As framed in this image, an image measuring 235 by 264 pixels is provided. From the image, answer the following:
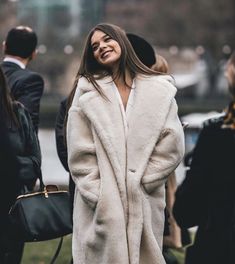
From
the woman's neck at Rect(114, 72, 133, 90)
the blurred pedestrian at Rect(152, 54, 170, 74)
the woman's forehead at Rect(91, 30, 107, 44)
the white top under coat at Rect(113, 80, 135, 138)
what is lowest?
the blurred pedestrian at Rect(152, 54, 170, 74)

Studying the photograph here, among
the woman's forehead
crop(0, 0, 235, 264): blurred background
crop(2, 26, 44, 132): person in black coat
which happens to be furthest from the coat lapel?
crop(0, 0, 235, 264): blurred background

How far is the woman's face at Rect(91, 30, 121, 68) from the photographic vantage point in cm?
556

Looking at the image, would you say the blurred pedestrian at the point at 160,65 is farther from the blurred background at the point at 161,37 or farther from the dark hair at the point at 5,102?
the blurred background at the point at 161,37

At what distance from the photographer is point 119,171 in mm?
5273

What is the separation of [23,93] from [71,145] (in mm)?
1782

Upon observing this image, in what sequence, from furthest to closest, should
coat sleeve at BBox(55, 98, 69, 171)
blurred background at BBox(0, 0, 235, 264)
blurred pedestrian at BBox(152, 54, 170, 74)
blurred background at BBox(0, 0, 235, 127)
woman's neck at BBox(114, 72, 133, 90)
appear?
blurred background at BBox(0, 0, 235, 127) → blurred background at BBox(0, 0, 235, 264) → blurred pedestrian at BBox(152, 54, 170, 74) → coat sleeve at BBox(55, 98, 69, 171) → woman's neck at BBox(114, 72, 133, 90)

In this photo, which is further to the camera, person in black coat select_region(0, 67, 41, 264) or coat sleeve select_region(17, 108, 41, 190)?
coat sleeve select_region(17, 108, 41, 190)

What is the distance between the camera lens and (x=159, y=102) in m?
5.45

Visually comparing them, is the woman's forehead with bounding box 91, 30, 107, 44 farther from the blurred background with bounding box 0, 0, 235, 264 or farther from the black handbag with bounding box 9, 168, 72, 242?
the blurred background with bounding box 0, 0, 235, 264

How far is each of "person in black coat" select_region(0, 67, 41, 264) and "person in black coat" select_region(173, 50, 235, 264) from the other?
950 millimetres

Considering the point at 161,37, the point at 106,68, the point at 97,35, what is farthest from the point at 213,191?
the point at 161,37

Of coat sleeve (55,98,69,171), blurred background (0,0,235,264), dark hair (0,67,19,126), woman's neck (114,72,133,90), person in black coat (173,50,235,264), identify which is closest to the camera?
woman's neck (114,72,133,90)

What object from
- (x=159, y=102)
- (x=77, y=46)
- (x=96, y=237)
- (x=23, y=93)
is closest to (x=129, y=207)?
(x=96, y=237)

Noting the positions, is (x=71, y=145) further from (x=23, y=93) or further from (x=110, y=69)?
(x=23, y=93)
